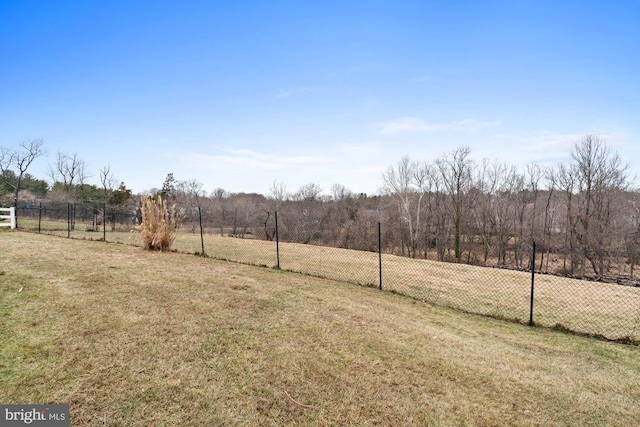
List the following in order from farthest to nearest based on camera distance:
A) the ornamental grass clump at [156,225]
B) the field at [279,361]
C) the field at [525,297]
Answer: the ornamental grass clump at [156,225], the field at [525,297], the field at [279,361]

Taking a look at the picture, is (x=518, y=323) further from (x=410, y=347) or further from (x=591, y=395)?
(x=410, y=347)

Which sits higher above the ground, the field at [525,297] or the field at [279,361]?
the field at [279,361]

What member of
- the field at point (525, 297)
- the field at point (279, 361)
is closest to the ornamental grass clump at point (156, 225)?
the field at point (525, 297)

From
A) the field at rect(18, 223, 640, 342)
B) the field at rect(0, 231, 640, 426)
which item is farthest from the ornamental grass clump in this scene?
the field at rect(0, 231, 640, 426)

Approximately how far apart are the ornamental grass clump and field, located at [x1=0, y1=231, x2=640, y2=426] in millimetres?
3473

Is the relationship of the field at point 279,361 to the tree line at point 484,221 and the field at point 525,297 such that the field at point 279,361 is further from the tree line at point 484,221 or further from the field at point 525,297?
the tree line at point 484,221

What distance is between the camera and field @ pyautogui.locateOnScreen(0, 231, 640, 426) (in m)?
2.58

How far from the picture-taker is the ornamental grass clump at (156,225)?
30.3 feet

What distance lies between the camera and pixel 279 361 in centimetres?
331

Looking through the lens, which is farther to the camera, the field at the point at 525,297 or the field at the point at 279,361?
the field at the point at 525,297

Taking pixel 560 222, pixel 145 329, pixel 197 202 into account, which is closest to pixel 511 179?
pixel 560 222

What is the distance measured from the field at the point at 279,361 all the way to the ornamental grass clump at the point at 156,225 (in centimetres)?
347

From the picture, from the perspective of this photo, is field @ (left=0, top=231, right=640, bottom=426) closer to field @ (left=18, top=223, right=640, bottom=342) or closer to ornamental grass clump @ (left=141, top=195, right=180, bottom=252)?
field @ (left=18, top=223, right=640, bottom=342)

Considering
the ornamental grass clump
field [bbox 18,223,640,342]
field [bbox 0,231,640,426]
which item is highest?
the ornamental grass clump
